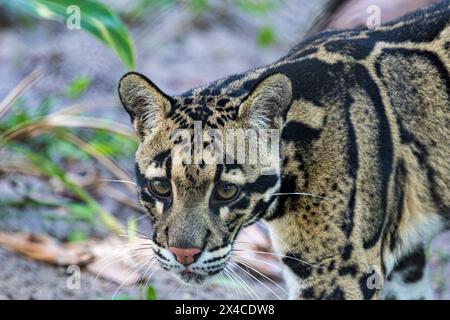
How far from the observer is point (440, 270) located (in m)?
5.50

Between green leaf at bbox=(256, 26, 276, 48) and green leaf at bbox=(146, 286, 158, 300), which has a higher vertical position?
green leaf at bbox=(256, 26, 276, 48)

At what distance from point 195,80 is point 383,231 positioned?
322 centimetres

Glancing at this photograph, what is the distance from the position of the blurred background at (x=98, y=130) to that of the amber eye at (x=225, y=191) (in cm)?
40

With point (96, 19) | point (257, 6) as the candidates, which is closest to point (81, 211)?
point (96, 19)

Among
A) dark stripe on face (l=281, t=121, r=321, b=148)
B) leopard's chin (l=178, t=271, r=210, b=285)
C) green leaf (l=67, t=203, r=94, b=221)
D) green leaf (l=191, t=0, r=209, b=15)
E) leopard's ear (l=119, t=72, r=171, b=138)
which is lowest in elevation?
leopard's chin (l=178, t=271, r=210, b=285)

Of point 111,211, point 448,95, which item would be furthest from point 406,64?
point 111,211

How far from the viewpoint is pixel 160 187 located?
12.7ft

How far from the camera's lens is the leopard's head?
376cm

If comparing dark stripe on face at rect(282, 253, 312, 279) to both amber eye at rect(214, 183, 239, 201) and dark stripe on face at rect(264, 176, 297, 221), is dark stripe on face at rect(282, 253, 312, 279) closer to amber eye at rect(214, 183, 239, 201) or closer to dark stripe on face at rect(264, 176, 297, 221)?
dark stripe on face at rect(264, 176, 297, 221)

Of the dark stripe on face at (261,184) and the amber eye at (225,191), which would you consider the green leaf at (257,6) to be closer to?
the dark stripe on face at (261,184)

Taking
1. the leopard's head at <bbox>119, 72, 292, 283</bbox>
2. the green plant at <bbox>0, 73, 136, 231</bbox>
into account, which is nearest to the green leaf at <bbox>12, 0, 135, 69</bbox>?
the leopard's head at <bbox>119, 72, 292, 283</bbox>

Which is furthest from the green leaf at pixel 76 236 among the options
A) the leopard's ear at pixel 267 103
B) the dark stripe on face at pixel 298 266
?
the leopard's ear at pixel 267 103

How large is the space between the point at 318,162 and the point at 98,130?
2493 millimetres

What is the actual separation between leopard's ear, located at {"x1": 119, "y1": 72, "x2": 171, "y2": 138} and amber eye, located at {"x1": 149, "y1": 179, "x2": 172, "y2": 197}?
0.89 feet
